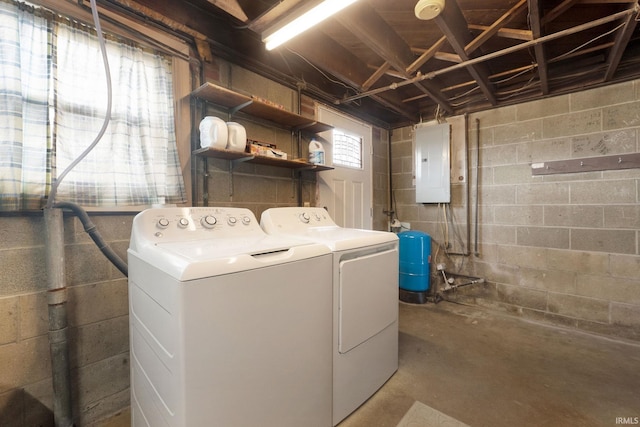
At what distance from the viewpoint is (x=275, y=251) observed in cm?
109

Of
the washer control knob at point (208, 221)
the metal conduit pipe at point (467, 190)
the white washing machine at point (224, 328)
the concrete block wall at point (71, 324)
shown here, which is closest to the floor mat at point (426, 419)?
the white washing machine at point (224, 328)

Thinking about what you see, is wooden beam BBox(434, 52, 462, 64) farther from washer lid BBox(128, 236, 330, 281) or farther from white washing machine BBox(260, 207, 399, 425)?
washer lid BBox(128, 236, 330, 281)

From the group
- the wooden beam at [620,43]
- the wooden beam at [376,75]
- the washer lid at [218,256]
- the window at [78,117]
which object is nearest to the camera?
the washer lid at [218,256]

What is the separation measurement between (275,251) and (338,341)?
626 millimetres

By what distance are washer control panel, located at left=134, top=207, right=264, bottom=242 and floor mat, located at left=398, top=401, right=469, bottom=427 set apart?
131cm

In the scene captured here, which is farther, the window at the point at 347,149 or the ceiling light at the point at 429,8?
the window at the point at 347,149

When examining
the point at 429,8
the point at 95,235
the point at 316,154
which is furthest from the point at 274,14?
the point at 95,235

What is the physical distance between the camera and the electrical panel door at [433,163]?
3111 mm

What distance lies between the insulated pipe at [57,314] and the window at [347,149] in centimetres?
226

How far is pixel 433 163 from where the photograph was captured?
3209mm

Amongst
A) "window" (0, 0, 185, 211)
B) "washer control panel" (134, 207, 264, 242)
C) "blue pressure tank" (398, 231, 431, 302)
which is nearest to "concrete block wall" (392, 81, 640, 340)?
"blue pressure tank" (398, 231, 431, 302)

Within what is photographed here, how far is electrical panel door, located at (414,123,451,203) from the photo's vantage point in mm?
3111

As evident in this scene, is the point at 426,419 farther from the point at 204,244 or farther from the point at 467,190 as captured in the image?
Answer: the point at 467,190

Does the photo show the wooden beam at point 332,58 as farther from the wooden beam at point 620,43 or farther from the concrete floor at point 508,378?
the concrete floor at point 508,378
